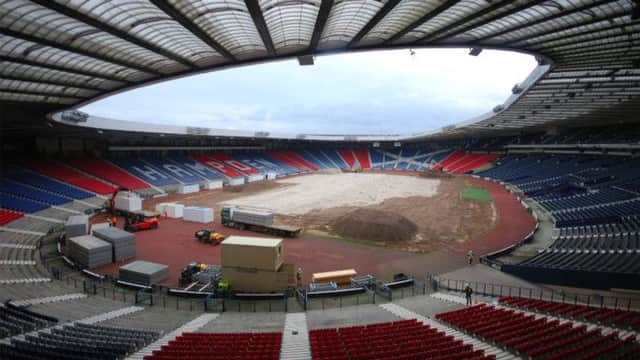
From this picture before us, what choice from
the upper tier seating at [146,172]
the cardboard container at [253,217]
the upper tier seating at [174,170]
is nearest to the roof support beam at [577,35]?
the cardboard container at [253,217]

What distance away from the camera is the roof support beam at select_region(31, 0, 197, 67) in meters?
12.9

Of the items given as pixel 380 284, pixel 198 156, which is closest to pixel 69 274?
pixel 380 284

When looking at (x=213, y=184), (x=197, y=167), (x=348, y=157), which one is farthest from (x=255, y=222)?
(x=348, y=157)

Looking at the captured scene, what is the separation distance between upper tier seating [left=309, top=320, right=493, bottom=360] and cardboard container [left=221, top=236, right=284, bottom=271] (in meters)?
5.82

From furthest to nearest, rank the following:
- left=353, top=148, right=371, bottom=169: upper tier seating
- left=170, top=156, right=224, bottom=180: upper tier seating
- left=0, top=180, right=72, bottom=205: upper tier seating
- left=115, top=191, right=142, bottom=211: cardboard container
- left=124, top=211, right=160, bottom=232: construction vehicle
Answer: left=353, top=148, right=371, bottom=169: upper tier seating < left=170, top=156, right=224, bottom=180: upper tier seating < left=115, top=191, right=142, bottom=211: cardboard container < left=0, top=180, right=72, bottom=205: upper tier seating < left=124, top=211, right=160, bottom=232: construction vehicle

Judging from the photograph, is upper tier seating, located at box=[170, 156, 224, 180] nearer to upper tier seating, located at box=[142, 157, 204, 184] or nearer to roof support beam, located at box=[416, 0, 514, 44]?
upper tier seating, located at box=[142, 157, 204, 184]

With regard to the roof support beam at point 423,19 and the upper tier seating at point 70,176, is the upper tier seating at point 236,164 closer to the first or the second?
the upper tier seating at point 70,176

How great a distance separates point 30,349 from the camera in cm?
1078

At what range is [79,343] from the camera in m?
12.0

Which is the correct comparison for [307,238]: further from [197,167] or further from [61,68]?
[197,167]

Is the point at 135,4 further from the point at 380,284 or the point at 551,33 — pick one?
the point at 551,33

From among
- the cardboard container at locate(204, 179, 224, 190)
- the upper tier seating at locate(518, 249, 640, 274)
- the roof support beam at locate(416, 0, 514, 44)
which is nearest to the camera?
the roof support beam at locate(416, 0, 514, 44)

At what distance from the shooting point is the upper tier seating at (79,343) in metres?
10.4

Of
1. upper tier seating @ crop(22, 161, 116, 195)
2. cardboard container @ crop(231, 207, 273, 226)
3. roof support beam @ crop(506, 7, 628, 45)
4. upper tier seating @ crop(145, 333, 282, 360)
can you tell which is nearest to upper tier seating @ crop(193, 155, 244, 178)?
upper tier seating @ crop(22, 161, 116, 195)
